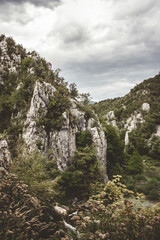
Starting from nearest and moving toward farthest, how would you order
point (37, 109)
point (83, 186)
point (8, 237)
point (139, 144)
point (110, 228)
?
point (8, 237), point (110, 228), point (83, 186), point (37, 109), point (139, 144)

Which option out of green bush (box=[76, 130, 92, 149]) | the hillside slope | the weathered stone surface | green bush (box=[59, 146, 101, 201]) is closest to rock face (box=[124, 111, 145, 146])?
the weathered stone surface

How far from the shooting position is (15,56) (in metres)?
26.4

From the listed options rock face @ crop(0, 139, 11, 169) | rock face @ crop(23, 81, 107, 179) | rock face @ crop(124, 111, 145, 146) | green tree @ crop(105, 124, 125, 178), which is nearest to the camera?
rock face @ crop(0, 139, 11, 169)

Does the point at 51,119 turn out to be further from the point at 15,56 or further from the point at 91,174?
the point at 15,56

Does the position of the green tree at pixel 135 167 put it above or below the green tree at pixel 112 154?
below

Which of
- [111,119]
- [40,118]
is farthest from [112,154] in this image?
[111,119]

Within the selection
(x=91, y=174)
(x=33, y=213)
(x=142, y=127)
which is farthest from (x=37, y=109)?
(x=142, y=127)

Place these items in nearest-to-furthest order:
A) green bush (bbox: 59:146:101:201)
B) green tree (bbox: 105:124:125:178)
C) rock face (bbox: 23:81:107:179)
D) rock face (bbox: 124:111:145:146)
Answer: green bush (bbox: 59:146:101:201)
rock face (bbox: 23:81:107:179)
green tree (bbox: 105:124:125:178)
rock face (bbox: 124:111:145:146)

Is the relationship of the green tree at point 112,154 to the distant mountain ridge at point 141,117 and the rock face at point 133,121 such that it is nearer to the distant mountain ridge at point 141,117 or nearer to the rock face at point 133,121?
the distant mountain ridge at point 141,117

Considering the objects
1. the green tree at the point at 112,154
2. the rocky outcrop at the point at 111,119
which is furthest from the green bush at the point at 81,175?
the rocky outcrop at the point at 111,119

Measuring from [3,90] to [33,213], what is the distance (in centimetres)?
2195

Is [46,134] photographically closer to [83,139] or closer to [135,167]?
[83,139]

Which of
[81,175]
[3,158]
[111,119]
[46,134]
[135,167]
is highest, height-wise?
[111,119]

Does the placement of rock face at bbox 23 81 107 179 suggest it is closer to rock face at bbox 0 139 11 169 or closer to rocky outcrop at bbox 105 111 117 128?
rock face at bbox 0 139 11 169
